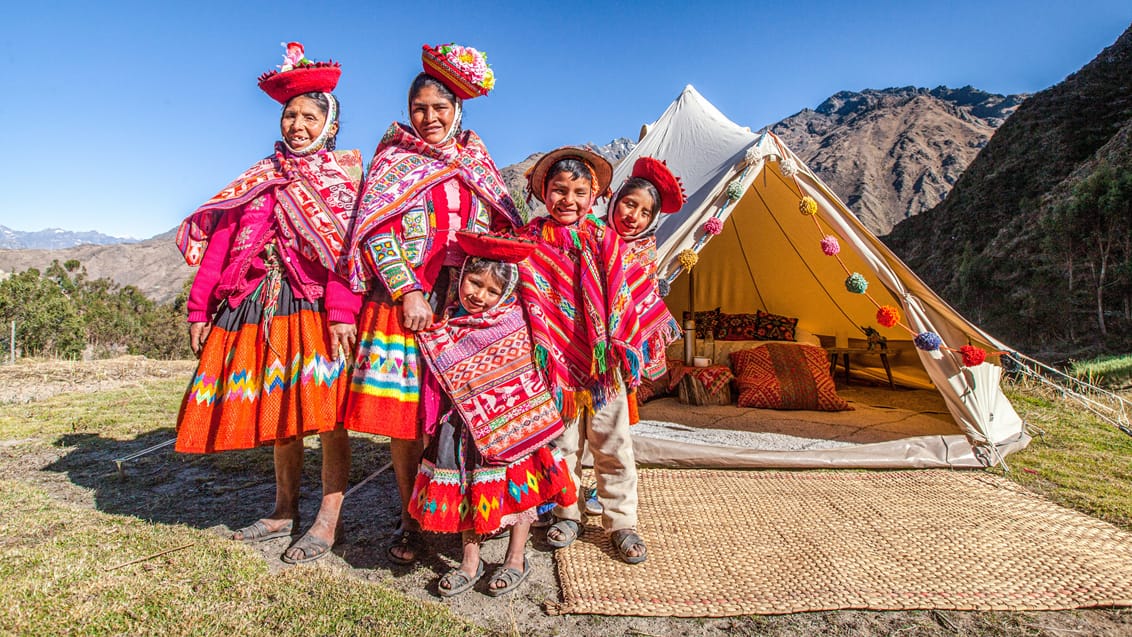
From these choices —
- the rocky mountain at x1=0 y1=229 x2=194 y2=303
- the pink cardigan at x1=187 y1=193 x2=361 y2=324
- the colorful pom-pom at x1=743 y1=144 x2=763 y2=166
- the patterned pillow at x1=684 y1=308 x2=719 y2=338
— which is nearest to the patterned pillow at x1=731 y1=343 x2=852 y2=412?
the patterned pillow at x1=684 y1=308 x2=719 y2=338

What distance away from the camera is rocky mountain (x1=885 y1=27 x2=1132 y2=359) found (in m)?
16.5

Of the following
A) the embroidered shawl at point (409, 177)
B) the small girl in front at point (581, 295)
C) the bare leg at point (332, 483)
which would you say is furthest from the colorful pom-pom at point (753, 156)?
the bare leg at point (332, 483)

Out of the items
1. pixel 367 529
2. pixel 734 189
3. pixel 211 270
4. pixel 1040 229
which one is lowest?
pixel 367 529

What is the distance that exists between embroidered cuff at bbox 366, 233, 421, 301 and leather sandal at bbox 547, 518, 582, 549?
1173 mm

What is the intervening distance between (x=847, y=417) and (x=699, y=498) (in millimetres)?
2481

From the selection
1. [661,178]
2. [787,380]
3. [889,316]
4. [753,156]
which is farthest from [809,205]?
[787,380]

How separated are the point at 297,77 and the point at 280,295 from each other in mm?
804

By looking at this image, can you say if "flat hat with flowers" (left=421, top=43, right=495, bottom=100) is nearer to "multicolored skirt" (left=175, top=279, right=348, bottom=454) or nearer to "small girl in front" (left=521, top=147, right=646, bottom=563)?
"small girl in front" (left=521, top=147, right=646, bottom=563)

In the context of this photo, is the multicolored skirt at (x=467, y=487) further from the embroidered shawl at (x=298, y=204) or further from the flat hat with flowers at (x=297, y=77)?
the flat hat with flowers at (x=297, y=77)

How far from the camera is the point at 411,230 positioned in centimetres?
213

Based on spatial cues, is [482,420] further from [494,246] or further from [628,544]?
[628,544]

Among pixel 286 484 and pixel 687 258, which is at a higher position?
pixel 687 258

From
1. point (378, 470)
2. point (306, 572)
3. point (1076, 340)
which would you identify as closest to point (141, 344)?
point (378, 470)

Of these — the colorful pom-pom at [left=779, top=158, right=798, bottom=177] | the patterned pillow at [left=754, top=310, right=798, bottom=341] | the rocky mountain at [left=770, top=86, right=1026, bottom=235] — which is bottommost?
the patterned pillow at [left=754, top=310, right=798, bottom=341]
